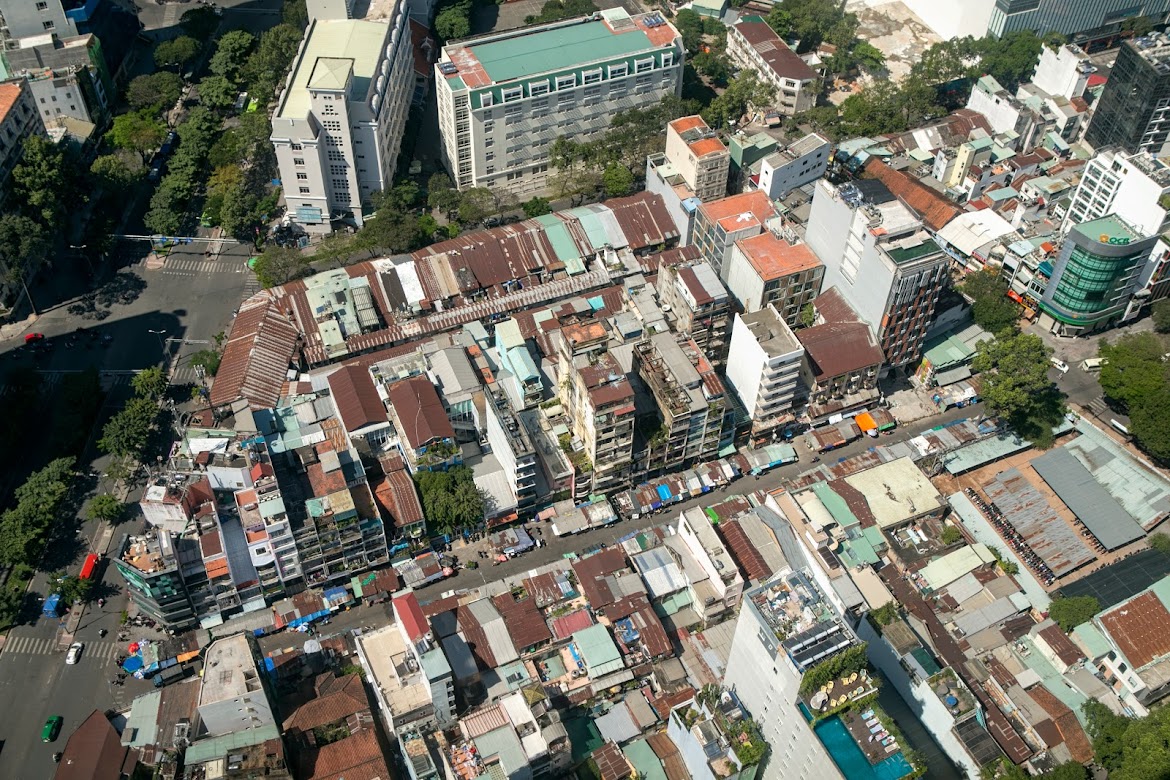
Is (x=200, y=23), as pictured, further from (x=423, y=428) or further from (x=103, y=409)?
(x=423, y=428)

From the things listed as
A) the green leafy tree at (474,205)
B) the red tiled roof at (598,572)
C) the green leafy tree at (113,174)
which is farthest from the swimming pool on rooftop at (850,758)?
the green leafy tree at (113,174)

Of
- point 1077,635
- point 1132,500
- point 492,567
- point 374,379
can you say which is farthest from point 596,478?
point 1132,500

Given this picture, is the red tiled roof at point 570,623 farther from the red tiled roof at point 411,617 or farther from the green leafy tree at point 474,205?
the green leafy tree at point 474,205

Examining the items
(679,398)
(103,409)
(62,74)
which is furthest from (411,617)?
(62,74)

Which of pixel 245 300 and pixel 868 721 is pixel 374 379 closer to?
pixel 245 300

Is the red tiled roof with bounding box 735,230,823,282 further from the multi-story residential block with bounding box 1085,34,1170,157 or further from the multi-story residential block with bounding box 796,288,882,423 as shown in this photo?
the multi-story residential block with bounding box 1085,34,1170,157
